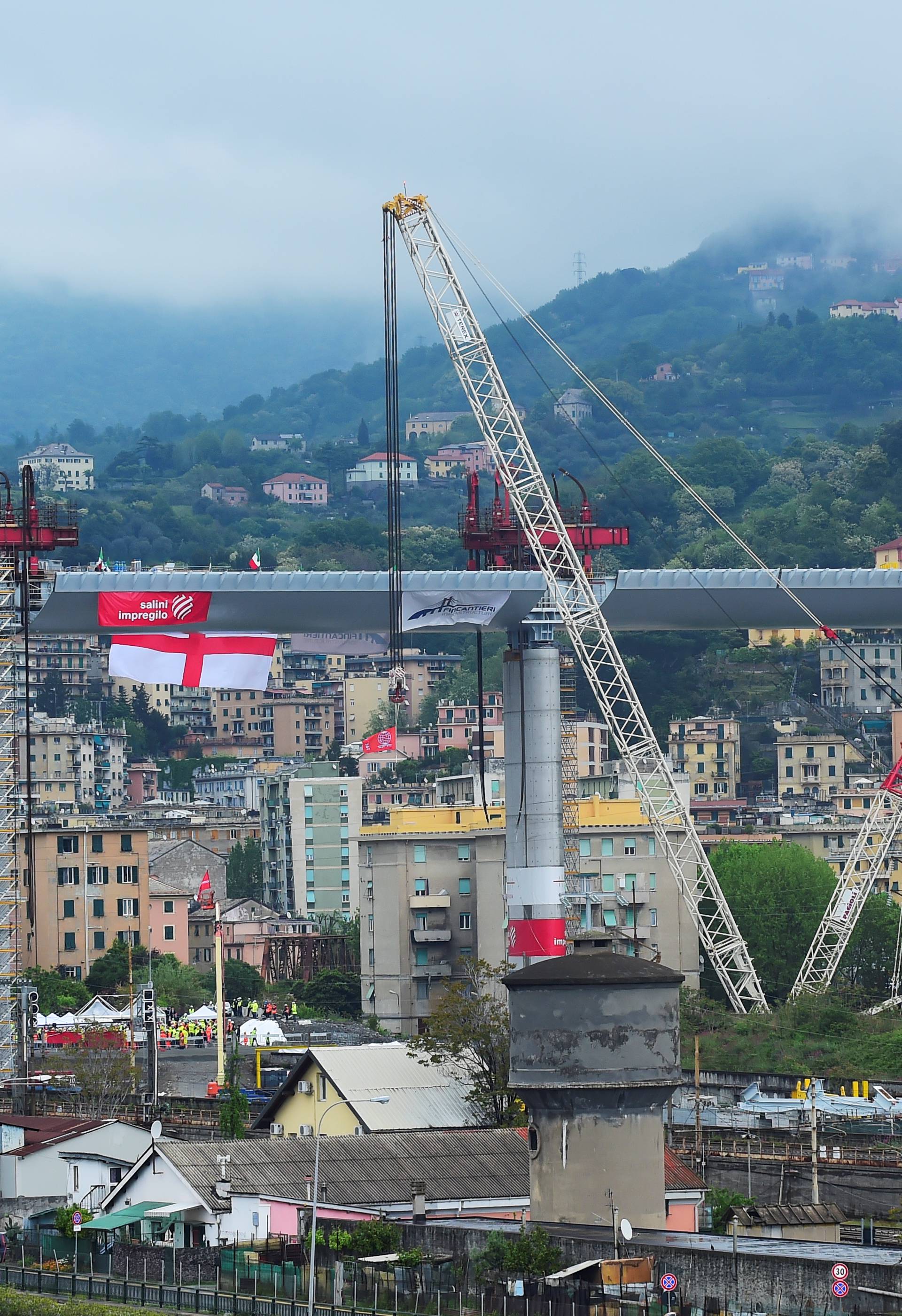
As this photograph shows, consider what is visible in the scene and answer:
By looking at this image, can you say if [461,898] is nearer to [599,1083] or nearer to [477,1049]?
[477,1049]

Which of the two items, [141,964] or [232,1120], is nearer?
[232,1120]

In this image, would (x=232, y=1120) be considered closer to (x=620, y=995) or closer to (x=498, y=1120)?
(x=498, y=1120)

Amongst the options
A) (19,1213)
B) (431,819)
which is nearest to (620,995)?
(19,1213)

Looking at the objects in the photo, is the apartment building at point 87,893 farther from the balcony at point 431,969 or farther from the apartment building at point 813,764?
the apartment building at point 813,764

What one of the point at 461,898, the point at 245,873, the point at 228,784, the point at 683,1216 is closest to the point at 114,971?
the point at 461,898

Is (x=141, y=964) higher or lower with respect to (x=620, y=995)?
lower

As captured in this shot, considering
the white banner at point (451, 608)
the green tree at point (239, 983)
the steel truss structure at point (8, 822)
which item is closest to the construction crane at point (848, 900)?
the white banner at point (451, 608)
